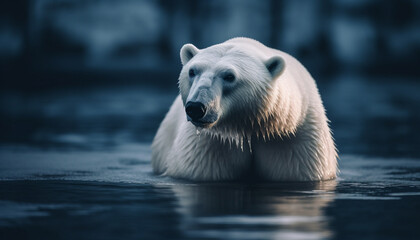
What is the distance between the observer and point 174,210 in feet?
17.0

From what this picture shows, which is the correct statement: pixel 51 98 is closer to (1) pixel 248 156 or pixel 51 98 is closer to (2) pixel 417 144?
(2) pixel 417 144

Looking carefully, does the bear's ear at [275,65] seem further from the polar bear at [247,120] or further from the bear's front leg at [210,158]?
the bear's front leg at [210,158]

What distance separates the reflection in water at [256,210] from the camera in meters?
4.39

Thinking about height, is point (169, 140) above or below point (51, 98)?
below

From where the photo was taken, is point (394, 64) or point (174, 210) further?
point (394, 64)

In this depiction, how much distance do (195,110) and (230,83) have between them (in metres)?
0.42

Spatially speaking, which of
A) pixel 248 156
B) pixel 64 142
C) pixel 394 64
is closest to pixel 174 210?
pixel 248 156

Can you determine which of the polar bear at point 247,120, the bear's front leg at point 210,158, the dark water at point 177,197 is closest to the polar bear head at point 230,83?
the polar bear at point 247,120

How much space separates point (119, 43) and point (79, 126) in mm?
27634

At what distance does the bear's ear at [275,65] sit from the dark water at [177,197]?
0.78 m

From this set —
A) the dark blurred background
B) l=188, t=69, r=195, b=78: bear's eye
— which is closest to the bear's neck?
l=188, t=69, r=195, b=78: bear's eye

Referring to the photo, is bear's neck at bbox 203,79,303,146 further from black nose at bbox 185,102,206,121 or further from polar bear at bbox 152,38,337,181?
black nose at bbox 185,102,206,121

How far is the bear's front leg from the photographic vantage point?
6.52 meters

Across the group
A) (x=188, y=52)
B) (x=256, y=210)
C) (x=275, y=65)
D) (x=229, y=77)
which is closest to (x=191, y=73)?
(x=229, y=77)
